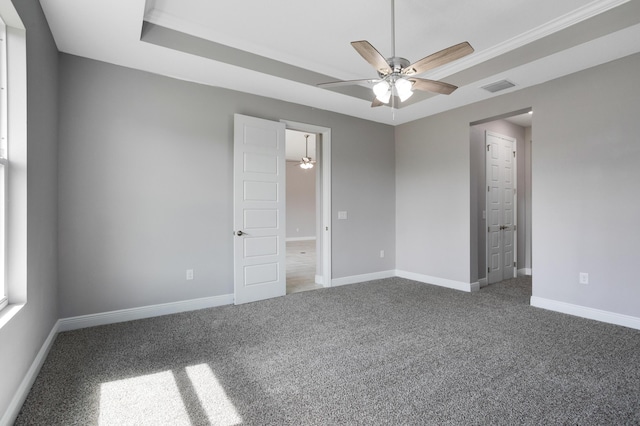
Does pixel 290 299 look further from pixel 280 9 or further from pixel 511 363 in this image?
pixel 280 9

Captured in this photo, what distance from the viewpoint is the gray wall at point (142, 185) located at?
3.08 metres

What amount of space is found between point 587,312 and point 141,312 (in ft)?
15.5

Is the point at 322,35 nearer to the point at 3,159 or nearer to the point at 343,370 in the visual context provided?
the point at 3,159

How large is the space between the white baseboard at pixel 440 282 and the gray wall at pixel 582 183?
0.11 m

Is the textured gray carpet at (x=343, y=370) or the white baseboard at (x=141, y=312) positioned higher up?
the white baseboard at (x=141, y=312)

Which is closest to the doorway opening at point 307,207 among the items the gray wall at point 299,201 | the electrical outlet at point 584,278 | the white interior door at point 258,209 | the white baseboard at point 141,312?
the gray wall at point 299,201

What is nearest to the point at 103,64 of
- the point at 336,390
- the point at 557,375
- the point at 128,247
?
the point at 128,247

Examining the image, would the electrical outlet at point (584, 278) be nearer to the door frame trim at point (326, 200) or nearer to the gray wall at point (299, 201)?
the door frame trim at point (326, 200)

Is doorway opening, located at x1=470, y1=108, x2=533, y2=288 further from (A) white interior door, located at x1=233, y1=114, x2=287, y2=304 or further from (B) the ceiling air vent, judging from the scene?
(A) white interior door, located at x1=233, y1=114, x2=287, y2=304

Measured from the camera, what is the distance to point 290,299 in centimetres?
414

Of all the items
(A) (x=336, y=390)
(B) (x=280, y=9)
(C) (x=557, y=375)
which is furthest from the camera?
(B) (x=280, y=9)

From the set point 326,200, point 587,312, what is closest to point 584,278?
point 587,312

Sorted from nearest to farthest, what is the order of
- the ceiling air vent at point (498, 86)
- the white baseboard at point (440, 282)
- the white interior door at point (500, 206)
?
1. the ceiling air vent at point (498, 86)
2. the white baseboard at point (440, 282)
3. the white interior door at point (500, 206)

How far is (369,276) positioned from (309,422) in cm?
358
